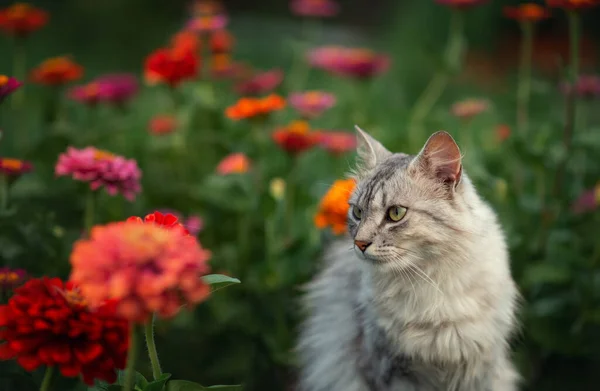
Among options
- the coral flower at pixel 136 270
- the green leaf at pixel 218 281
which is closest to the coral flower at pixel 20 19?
the green leaf at pixel 218 281

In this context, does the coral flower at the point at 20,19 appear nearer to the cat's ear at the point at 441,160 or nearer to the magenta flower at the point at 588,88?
the cat's ear at the point at 441,160

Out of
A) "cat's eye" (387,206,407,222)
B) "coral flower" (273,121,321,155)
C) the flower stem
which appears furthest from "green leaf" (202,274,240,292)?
"coral flower" (273,121,321,155)

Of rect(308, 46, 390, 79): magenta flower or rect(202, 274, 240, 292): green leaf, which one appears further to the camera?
rect(308, 46, 390, 79): magenta flower

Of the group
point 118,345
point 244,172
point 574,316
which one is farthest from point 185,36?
point 118,345

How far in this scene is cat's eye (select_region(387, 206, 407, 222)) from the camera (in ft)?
6.94

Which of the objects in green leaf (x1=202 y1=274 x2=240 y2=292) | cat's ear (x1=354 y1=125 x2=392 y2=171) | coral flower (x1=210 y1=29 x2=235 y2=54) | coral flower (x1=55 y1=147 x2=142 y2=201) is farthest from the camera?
coral flower (x1=210 y1=29 x2=235 y2=54)

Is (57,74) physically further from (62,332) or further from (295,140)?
(62,332)

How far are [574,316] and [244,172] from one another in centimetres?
144

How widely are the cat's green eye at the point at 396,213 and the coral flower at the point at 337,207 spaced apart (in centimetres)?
36

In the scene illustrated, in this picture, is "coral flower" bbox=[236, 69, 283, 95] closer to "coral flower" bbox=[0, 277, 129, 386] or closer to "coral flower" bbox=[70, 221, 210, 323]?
"coral flower" bbox=[0, 277, 129, 386]

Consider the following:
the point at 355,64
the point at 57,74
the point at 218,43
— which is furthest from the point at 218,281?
the point at 218,43

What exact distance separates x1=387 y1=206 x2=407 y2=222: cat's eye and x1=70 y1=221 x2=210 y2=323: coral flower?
0.97 m

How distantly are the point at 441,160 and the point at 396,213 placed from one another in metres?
0.20

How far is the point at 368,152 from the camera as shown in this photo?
245 centimetres
